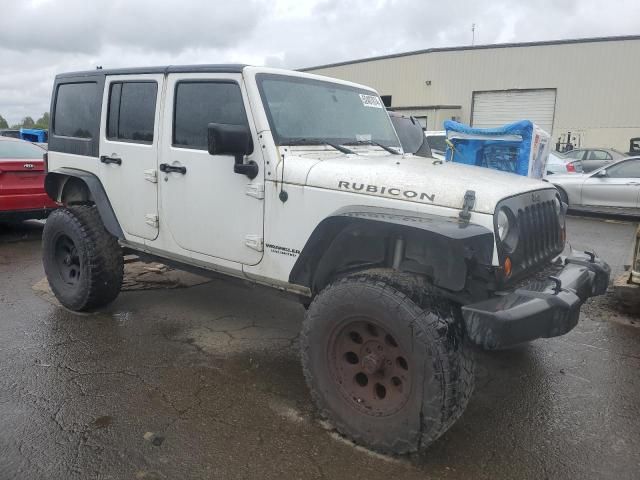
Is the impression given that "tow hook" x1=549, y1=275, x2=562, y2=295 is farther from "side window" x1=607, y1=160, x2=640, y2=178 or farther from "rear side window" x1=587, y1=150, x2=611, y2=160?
"rear side window" x1=587, y1=150, x2=611, y2=160

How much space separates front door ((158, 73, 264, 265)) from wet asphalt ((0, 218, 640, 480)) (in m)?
0.45

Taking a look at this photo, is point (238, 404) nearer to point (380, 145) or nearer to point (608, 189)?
point (380, 145)

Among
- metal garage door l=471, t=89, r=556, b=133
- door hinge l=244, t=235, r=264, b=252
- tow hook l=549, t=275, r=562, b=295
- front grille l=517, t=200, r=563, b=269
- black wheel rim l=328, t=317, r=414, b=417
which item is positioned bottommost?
black wheel rim l=328, t=317, r=414, b=417

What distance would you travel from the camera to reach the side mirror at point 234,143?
3.08m

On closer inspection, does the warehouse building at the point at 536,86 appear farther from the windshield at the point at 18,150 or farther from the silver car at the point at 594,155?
the windshield at the point at 18,150

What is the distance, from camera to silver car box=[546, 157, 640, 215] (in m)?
10.5

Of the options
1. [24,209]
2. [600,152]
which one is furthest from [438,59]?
[24,209]

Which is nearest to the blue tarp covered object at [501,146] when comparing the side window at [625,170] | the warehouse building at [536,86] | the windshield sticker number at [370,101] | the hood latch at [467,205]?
the windshield sticker number at [370,101]

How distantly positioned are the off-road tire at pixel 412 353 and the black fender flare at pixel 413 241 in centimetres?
15

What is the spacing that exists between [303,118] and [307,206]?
0.75 metres

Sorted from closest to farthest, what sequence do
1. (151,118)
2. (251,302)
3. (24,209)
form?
(151,118) → (251,302) → (24,209)

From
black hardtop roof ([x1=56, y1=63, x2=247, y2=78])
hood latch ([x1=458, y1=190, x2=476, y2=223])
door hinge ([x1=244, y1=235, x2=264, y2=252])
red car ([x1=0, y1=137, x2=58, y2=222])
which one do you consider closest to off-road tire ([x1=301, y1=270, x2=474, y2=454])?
hood latch ([x1=458, y1=190, x2=476, y2=223])

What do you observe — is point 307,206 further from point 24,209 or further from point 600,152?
point 600,152

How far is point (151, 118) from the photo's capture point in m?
4.05
